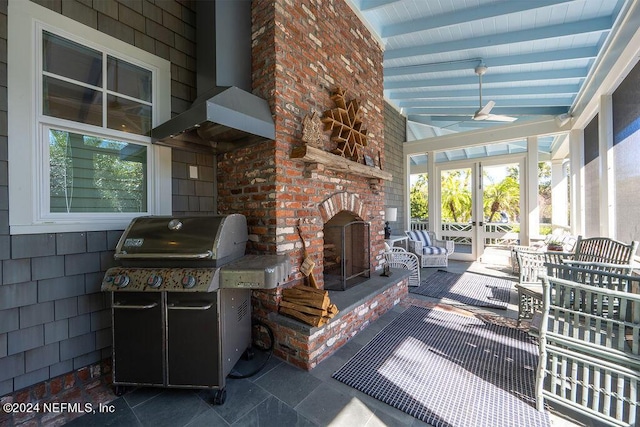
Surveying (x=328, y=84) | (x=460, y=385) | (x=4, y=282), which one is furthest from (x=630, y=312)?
(x=4, y=282)

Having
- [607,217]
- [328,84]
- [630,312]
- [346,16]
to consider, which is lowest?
[630,312]

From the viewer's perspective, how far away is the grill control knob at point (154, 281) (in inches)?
68.9

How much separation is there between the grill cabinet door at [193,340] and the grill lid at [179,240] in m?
0.27

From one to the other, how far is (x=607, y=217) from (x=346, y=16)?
4.63 metres

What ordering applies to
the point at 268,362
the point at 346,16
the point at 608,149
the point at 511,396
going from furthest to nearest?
the point at 608,149
the point at 346,16
the point at 268,362
the point at 511,396

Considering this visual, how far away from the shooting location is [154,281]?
1759 millimetres

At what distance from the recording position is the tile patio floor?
65.8 inches

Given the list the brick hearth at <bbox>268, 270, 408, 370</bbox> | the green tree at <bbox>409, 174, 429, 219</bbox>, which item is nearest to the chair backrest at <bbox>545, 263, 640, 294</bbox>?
the brick hearth at <bbox>268, 270, 408, 370</bbox>

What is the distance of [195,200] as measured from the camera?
2.80 meters

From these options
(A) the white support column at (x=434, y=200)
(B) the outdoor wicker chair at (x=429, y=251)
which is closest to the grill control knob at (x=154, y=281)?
(B) the outdoor wicker chair at (x=429, y=251)

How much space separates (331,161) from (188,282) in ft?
5.68

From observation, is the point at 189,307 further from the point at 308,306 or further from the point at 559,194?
the point at 559,194

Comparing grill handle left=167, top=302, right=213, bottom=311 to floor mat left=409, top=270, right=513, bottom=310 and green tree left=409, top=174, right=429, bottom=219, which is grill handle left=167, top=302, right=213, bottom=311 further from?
green tree left=409, top=174, right=429, bottom=219

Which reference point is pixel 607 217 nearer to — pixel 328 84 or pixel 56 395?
pixel 328 84
